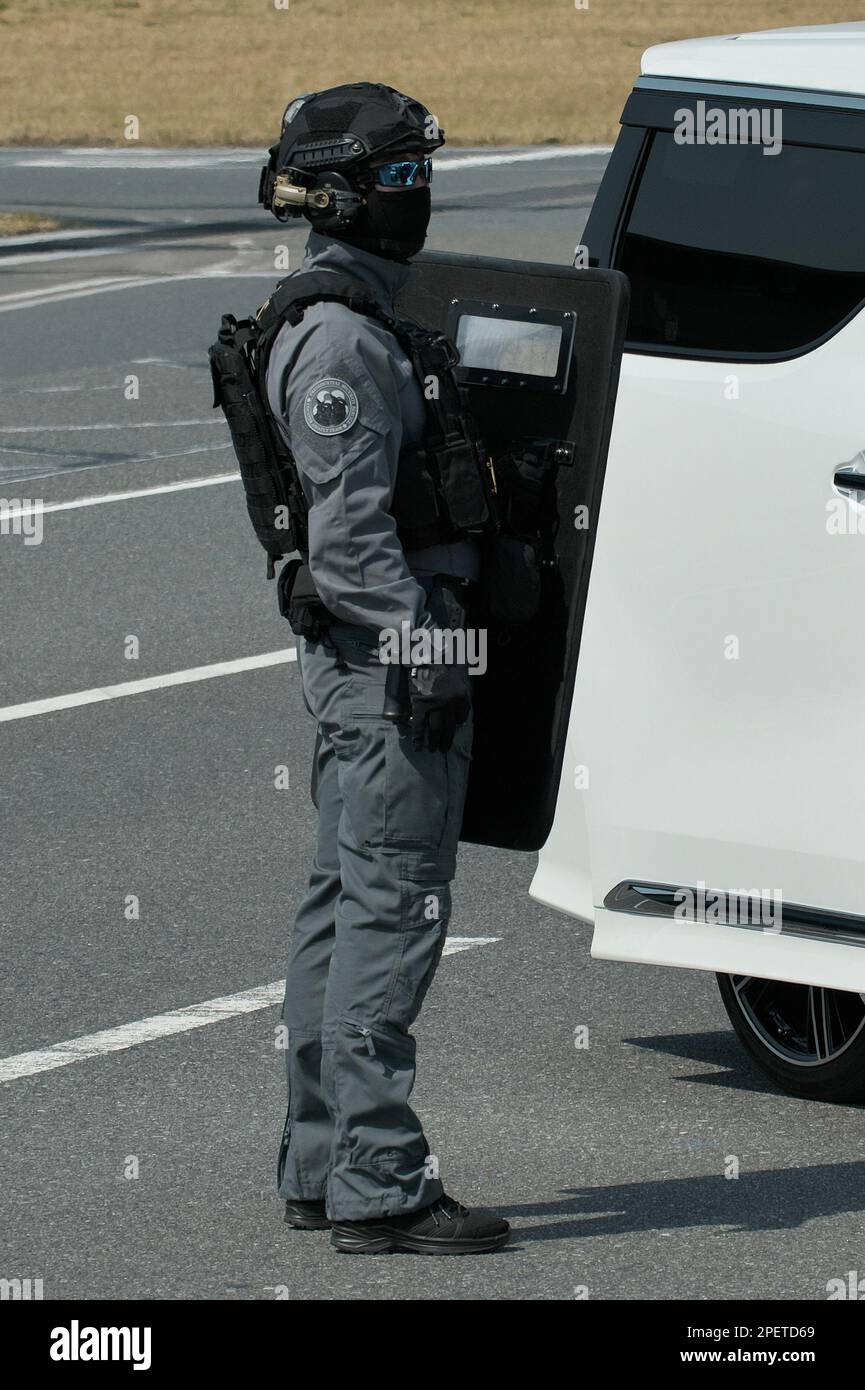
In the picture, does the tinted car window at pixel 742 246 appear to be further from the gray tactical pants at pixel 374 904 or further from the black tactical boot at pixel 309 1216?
the black tactical boot at pixel 309 1216

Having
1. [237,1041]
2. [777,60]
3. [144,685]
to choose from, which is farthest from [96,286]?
[777,60]

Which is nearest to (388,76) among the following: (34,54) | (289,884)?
(34,54)

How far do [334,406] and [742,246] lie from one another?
1.13m

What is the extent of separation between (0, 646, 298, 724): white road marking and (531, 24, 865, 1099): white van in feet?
11.3

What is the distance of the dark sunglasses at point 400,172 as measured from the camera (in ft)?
12.9

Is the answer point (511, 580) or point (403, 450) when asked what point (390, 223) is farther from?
point (511, 580)

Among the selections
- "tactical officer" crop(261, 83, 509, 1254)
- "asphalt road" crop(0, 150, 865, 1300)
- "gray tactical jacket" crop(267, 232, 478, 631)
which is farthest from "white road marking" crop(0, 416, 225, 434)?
"gray tactical jacket" crop(267, 232, 478, 631)

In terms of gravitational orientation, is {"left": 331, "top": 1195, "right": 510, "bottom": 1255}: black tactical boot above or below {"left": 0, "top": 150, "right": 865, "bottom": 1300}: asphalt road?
above

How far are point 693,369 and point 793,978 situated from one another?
1213mm

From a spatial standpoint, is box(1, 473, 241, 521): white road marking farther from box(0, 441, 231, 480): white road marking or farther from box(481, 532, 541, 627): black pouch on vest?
box(481, 532, 541, 627): black pouch on vest

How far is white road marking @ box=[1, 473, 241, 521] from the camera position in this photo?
427 inches

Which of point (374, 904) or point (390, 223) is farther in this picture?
point (374, 904)

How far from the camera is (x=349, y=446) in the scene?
3.85 metres

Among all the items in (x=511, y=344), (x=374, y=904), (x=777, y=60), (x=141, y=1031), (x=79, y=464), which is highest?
(x=777, y=60)
